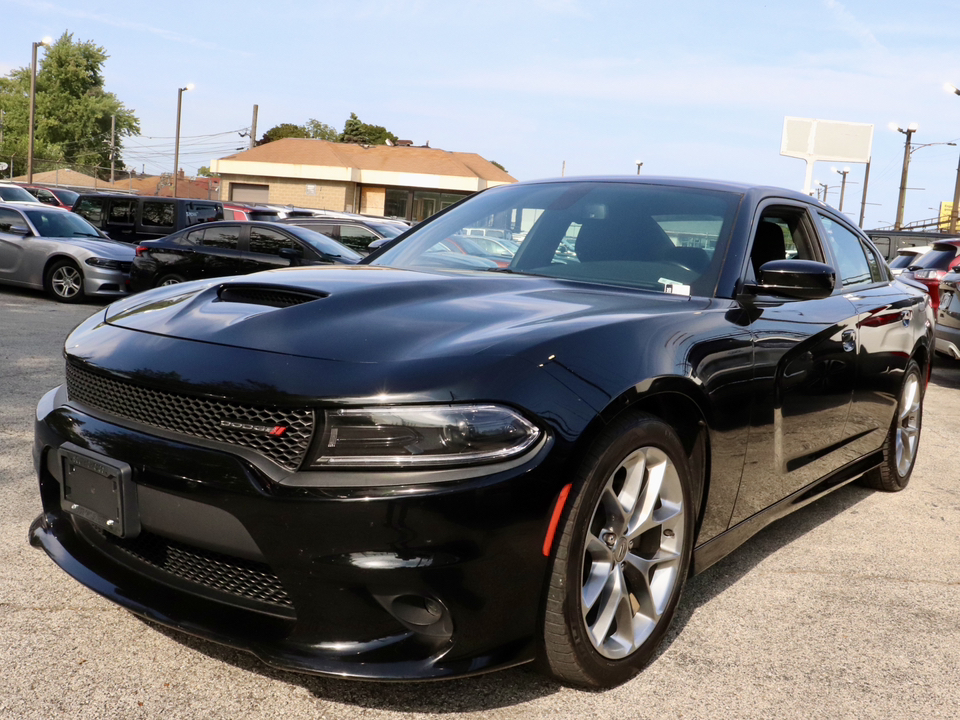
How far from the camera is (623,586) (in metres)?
2.68

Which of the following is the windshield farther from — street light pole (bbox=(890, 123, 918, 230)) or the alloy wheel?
street light pole (bbox=(890, 123, 918, 230))

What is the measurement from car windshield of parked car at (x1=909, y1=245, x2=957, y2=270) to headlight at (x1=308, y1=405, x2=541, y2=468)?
464 inches

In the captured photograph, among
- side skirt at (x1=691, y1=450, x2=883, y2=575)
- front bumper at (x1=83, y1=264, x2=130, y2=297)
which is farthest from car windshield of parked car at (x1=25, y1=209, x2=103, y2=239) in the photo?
side skirt at (x1=691, y1=450, x2=883, y2=575)

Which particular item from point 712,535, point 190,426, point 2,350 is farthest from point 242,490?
point 2,350

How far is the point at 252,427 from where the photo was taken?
229 centimetres

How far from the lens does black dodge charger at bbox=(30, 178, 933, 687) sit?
7.23ft

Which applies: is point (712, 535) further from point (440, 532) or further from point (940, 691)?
point (440, 532)

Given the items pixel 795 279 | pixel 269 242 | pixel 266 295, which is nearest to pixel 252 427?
pixel 266 295

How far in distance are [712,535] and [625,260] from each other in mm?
1061

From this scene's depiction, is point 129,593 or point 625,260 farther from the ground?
point 625,260

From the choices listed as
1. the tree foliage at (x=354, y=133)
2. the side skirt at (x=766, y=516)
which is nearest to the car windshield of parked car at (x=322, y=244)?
the side skirt at (x=766, y=516)

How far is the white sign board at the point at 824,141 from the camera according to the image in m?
28.0

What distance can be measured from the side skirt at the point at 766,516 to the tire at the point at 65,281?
11667mm

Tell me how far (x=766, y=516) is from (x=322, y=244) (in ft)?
33.1
